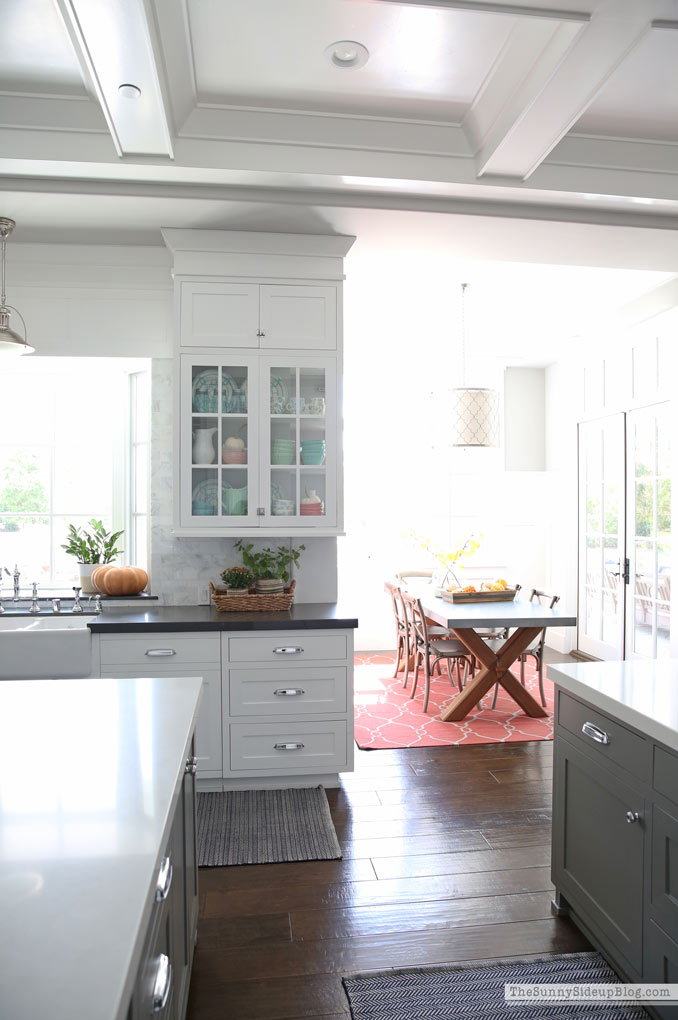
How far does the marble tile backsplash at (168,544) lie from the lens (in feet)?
12.8

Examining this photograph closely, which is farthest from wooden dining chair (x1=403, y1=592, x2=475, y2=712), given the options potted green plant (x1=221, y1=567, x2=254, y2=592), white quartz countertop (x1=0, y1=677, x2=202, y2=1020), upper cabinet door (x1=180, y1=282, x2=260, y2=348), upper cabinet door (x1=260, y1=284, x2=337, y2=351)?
white quartz countertop (x1=0, y1=677, x2=202, y2=1020)

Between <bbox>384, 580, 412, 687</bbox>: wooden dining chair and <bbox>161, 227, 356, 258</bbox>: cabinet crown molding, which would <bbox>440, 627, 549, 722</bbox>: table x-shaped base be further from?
<bbox>161, 227, 356, 258</bbox>: cabinet crown molding

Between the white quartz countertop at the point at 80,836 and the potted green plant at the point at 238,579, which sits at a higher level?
the potted green plant at the point at 238,579

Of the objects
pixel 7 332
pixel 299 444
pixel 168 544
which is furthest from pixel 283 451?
pixel 7 332

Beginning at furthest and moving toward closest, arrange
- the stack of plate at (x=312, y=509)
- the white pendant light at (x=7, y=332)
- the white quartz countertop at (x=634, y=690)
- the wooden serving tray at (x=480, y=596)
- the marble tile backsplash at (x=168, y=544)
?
1. the wooden serving tray at (x=480, y=596)
2. the marble tile backsplash at (x=168, y=544)
3. the stack of plate at (x=312, y=509)
4. the white pendant light at (x=7, y=332)
5. the white quartz countertop at (x=634, y=690)

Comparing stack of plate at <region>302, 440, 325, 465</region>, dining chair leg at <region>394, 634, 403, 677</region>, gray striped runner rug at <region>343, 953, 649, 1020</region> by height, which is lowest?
gray striped runner rug at <region>343, 953, 649, 1020</region>

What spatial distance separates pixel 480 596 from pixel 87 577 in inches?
108

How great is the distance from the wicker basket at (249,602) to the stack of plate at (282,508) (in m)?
0.43

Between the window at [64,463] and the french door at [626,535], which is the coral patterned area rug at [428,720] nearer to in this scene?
the french door at [626,535]

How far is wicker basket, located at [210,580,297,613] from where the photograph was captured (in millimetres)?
3650

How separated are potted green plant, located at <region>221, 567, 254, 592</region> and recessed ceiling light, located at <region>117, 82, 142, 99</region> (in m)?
2.21

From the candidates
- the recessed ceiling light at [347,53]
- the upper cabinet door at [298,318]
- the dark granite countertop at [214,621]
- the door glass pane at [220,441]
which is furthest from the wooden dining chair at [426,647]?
the recessed ceiling light at [347,53]

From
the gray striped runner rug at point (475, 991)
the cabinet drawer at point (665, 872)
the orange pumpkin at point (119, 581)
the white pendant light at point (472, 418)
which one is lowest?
the gray striped runner rug at point (475, 991)

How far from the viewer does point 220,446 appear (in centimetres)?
359
